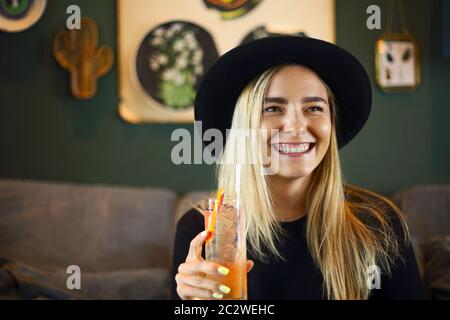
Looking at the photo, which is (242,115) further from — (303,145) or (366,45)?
(366,45)

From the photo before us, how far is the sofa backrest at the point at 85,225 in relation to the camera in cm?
144

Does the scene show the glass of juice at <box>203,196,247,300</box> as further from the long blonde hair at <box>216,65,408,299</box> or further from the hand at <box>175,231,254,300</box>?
the long blonde hair at <box>216,65,408,299</box>

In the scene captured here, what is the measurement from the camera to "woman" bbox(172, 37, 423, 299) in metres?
0.74

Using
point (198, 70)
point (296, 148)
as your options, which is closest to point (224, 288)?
point (296, 148)

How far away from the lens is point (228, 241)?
609 millimetres

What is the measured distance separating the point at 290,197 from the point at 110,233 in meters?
0.78

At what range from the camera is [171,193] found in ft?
5.11

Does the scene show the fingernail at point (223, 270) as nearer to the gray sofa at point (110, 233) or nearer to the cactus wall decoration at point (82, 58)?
the gray sofa at point (110, 233)

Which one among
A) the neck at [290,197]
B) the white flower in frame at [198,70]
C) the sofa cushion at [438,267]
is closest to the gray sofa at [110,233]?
the sofa cushion at [438,267]

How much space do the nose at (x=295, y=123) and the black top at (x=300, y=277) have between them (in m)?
0.19

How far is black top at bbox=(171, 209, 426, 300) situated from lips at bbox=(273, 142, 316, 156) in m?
0.16

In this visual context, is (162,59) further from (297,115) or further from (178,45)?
(297,115)

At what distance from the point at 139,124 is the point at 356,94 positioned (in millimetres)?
920
